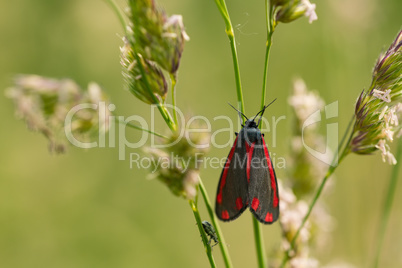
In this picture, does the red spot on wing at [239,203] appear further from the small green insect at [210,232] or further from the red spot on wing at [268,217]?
the small green insect at [210,232]

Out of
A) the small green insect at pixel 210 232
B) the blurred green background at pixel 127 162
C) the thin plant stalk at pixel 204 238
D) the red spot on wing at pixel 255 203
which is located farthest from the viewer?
the blurred green background at pixel 127 162

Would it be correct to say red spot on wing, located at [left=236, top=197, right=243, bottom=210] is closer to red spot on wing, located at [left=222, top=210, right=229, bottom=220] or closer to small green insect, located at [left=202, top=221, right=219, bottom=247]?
red spot on wing, located at [left=222, top=210, right=229, bottom=220]

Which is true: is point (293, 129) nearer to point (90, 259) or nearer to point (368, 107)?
point (368, 107)

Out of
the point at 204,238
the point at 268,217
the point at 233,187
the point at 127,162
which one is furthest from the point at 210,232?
the point at 127,162

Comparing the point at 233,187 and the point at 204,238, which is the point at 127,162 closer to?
the point at 233,187

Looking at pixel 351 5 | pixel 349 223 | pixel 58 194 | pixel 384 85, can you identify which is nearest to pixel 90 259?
pixel 58 194

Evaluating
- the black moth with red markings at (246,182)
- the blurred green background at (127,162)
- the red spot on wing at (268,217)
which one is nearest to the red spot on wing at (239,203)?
the black moth with red markings at (246,182)
